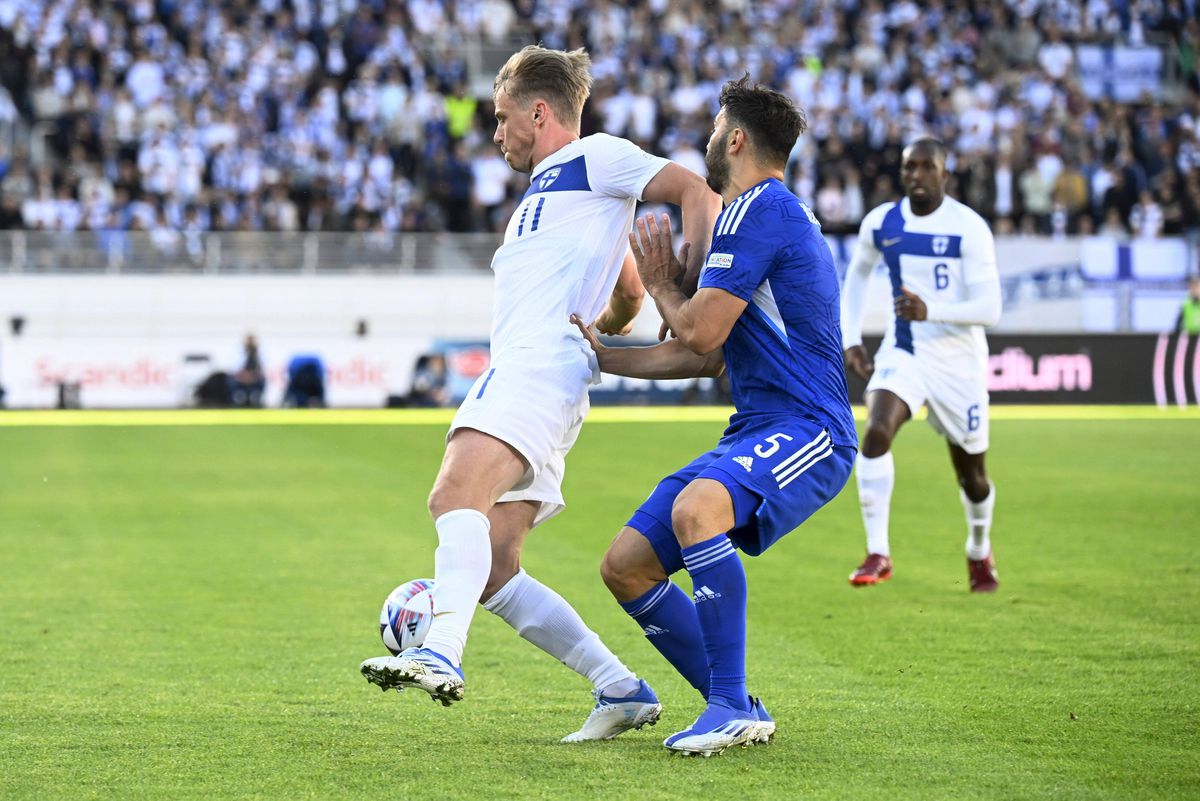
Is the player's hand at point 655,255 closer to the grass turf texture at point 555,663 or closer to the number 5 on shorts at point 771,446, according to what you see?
the number 5 on shorts at point 771,446

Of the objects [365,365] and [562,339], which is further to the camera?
[365,365]

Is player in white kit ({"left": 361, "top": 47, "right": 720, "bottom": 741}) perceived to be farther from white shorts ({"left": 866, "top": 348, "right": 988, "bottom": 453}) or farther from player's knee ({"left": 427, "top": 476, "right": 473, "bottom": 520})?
white shorts ({"left": 866, "top": 348, "right": 988, "bottom": 453})

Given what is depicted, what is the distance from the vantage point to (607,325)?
5316mm

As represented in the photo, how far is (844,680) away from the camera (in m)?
6.12

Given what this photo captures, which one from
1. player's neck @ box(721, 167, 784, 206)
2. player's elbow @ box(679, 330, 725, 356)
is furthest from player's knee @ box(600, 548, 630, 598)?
player's neck @ box(721, 167, 784, 206)

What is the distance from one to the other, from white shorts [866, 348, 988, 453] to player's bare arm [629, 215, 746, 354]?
13.5 ft

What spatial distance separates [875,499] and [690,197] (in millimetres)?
4323

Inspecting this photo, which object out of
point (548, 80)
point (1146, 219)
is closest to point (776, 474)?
point (548, 80)

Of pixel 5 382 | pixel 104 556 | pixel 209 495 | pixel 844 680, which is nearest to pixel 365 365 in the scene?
pixel 5 382

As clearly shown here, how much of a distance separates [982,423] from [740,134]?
428cm

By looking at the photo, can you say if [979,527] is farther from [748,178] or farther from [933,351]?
[748,178]

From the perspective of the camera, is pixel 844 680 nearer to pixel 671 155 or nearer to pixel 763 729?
pixel 763 729

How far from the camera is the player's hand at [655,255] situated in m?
4.96

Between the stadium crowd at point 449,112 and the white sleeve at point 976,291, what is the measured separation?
17.3 m
